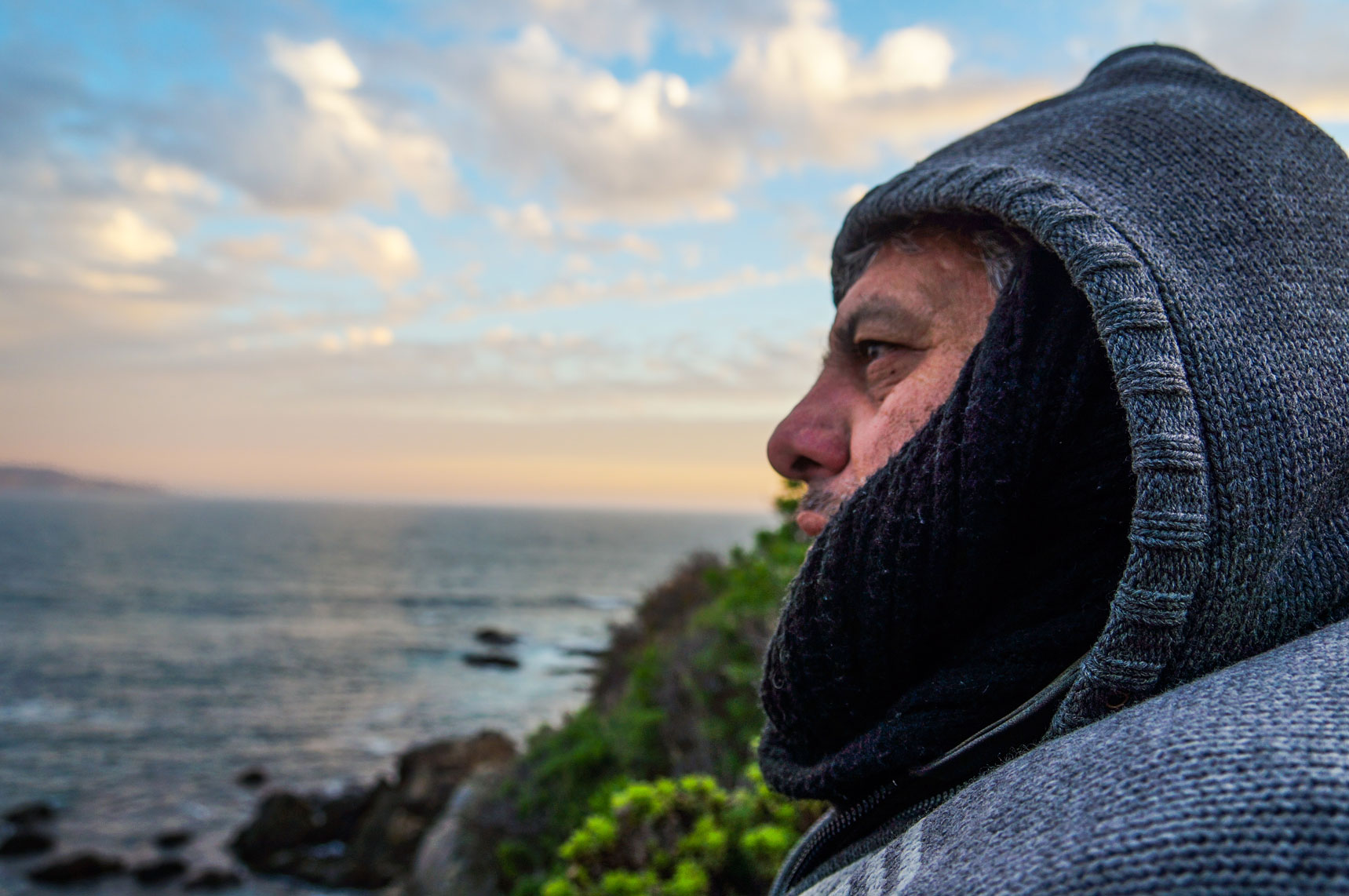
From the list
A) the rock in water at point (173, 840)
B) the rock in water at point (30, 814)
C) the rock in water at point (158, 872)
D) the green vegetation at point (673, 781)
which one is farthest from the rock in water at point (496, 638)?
the green vegetation at point (673, 781)

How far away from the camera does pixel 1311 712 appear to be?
82 centimetres

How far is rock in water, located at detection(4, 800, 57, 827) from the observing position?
Result: 61.7 ft

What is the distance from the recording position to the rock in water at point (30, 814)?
18.8 meters

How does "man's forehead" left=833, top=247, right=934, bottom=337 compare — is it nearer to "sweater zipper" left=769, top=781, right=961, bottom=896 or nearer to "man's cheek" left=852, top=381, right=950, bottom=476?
"man's cheek" left=852, top=381, right=950, bottom=476

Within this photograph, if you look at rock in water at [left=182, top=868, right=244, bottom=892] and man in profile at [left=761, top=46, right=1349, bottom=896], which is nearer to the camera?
man in profile at [left=761, top=46, right=1349, bottom=896]

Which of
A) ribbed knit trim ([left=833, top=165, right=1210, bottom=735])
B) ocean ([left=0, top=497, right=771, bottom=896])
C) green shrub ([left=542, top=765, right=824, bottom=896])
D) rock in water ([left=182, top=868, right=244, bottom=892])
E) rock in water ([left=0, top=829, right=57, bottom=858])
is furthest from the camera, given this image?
ocean ([left=0, top=497, right=771, bottom=896])

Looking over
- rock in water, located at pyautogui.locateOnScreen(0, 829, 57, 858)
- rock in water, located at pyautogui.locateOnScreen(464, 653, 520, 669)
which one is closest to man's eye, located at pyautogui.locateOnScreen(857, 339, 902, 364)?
rock in water, located at pyautogui.locateOnScreen(0, 829, 57, 858)

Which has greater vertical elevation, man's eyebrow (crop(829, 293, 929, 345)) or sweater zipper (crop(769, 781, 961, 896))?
man's eyebrow (crop(829, 293, 929, 345))

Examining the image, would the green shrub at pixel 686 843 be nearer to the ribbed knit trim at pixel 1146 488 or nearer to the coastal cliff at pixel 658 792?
the coastal cliff at pixel 658 792

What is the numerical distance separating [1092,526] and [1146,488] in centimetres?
25

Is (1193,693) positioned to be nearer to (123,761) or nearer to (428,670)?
(123,761)

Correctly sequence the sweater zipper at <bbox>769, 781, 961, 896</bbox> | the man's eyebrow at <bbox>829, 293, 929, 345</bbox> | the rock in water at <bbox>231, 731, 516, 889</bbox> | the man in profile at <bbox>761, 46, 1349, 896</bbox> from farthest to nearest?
the rock in water at <bbox>231, 731, 516, 889</bbox>
the man's eyebrow at <bbox>829, 293, 929, 345</bbox>
the sweater zipper at <bbox>769, 781, 961, 896</bbox>
the man in profile at <bbox>761, 46, 1349, 896</bbox>

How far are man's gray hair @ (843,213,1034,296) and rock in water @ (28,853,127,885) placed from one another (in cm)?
2055

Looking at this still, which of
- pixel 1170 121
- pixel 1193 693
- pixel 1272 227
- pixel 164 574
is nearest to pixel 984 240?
pixel 1170 121
